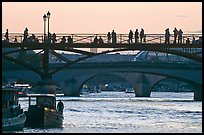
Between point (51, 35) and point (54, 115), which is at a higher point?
point (51, 35)

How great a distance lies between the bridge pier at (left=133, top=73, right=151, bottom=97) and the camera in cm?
16100

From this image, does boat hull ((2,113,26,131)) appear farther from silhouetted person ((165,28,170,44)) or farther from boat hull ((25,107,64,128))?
silhouetted person ((165,28,170,44))

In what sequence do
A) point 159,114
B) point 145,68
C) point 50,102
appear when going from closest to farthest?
point 50,102
point 159,114
point 145,68

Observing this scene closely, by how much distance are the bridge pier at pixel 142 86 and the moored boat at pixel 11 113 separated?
93.7 metres

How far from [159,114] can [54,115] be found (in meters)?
20.3

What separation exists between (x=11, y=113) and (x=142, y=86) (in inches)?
3861

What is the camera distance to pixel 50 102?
73188 mm

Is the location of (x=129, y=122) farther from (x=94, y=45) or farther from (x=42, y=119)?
(x=94, y=45)

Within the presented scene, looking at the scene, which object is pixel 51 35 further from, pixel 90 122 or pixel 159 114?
pixel 90 122

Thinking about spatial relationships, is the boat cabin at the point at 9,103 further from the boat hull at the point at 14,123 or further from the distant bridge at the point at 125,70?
the distant bridge at the point at 125,70

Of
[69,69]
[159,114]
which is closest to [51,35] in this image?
[159,114]

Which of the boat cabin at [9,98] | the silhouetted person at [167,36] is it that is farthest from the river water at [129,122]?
the silhouetted person at [167,36]

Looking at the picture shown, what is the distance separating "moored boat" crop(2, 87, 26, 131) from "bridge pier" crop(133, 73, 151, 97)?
9372cm

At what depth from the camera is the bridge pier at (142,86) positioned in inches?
6339
